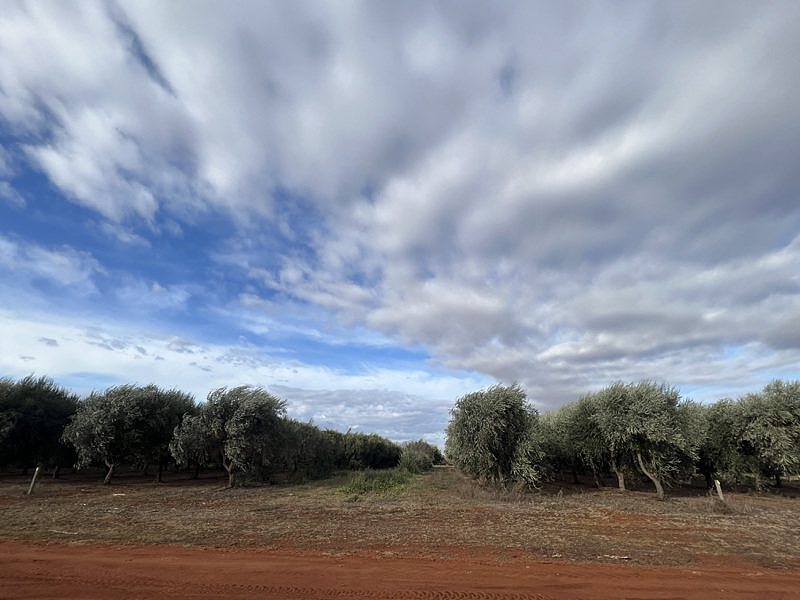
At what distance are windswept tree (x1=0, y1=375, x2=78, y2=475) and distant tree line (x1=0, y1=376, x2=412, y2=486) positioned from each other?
6 centimetres

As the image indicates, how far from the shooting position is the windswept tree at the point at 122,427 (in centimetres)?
2727

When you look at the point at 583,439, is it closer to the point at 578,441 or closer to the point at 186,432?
the point at 578,441

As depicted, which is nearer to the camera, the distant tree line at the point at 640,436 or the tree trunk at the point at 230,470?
the distant tree line at the point at 640,436

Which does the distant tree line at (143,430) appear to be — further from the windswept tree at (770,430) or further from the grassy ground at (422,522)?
the windswept tree at (770,430)

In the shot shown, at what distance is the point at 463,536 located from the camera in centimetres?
1284

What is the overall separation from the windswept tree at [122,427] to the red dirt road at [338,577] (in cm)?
1977

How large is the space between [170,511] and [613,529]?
1701 centimetres

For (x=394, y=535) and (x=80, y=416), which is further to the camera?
(x=80, y=416)

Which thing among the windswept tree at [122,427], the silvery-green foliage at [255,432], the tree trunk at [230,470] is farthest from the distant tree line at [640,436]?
the windswept tree at [122,427]

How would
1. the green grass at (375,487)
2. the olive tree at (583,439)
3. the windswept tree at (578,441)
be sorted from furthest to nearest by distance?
the windswept tree at (578,441), the olive tree at (583,439), the green grass at (375,487)

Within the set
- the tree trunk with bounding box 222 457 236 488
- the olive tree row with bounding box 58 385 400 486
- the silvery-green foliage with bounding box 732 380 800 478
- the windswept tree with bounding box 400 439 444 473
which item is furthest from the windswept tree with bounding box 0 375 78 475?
the silvery-green foliage with bounding box 732 380 800 478

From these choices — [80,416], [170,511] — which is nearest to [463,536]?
[170,511]

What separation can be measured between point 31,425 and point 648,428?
4111 cm

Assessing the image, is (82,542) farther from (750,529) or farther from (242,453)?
(750,529)
